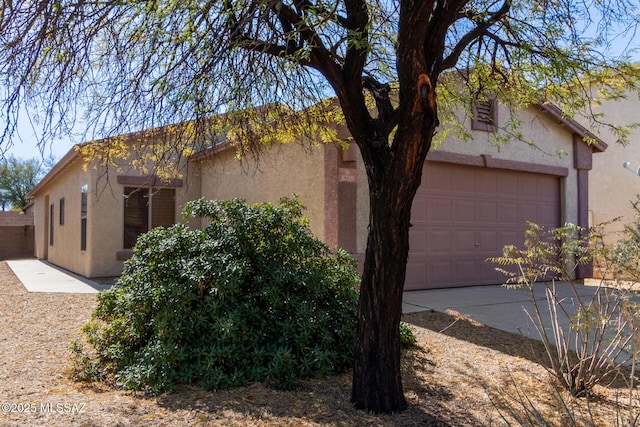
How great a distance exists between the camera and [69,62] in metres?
4.72

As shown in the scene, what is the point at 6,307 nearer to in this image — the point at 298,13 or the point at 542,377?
the point at 298,13

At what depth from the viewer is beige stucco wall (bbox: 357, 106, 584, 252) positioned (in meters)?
10.9

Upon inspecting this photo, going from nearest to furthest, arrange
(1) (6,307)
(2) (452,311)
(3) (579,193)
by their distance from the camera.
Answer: (2) (452,311)
(1) (6,307)
(3) (579,193)

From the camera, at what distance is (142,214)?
13.6 metres

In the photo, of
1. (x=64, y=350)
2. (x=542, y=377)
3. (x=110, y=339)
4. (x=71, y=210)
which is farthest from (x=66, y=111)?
(x=71, y=210)

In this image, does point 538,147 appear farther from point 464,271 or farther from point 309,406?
point 309,406

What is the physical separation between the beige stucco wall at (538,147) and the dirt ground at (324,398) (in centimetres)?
539

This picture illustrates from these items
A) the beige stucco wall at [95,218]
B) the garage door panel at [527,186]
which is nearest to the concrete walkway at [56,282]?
the beige stucco wall at [95,218]

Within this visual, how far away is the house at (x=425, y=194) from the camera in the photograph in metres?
9.48

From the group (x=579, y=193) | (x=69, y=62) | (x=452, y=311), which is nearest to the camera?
(x=69, y=62)

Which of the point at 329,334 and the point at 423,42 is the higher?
the point at 423,42

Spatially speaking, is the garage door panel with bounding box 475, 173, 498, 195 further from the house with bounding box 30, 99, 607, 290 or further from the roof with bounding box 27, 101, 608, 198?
the roof with bounding box 27, 101, 608, 198

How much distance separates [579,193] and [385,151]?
10.5m

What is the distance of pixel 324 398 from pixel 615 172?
16.8 metres
